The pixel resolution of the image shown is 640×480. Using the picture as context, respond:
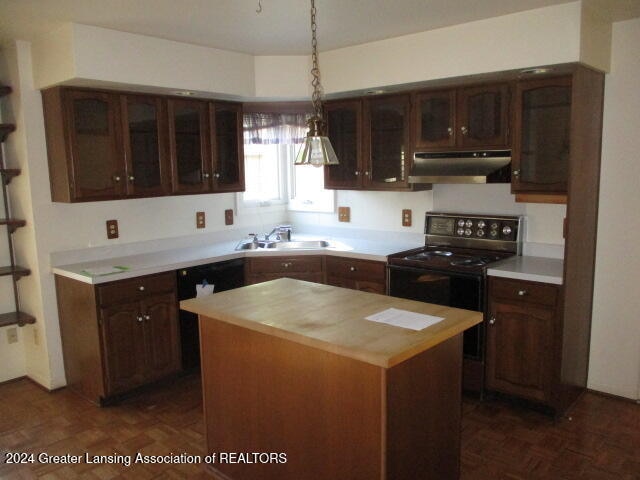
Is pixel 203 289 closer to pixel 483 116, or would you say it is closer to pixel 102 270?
pixel 102 270

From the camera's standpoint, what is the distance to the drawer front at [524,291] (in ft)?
10.1

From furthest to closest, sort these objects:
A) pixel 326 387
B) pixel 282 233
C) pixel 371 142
Result: 1. pixel 282 233
2. pixel 371 142
3. pixel 326 387

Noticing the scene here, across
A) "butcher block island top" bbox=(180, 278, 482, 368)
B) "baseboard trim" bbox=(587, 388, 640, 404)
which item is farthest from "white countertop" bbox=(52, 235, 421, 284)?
"baseboard trim" bbox=(587, 388, 640, 404)

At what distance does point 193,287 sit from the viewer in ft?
12.3

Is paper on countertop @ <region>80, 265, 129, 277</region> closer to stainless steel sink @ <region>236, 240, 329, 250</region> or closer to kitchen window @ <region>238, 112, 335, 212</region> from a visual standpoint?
stainless steel sink @ <region>236, 240, 329, 250</region>

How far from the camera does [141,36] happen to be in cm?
331

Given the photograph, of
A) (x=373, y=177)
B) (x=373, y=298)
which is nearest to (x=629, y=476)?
(x=373, y=298)

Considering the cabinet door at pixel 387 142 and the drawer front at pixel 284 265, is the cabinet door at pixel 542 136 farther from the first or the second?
the drawer front at pixel 284 265

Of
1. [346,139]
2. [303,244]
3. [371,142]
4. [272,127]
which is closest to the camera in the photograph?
[371,142]

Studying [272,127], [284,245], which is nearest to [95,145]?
[272,127]

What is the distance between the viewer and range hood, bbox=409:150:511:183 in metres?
3.36

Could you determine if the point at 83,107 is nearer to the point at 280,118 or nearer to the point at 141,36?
the point at 141,36

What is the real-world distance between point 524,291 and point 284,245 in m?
2.03

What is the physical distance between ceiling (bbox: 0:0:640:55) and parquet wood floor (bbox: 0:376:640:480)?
2.34m
